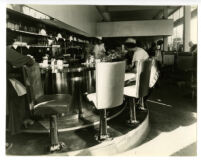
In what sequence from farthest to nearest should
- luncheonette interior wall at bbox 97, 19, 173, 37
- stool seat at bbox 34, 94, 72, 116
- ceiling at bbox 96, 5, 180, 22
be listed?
1. luncheonette interior wall at bbox 97, 19, 173, 37
2. ceiling at bbox 96, 5, 180, 22
3. stool seat at bbox 34, 94, 72, 116

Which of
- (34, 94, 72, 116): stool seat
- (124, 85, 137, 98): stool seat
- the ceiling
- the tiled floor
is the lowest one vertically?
the tiled floor

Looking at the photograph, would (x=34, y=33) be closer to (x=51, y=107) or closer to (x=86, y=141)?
(x=51, y=107)

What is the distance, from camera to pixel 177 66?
219 inches

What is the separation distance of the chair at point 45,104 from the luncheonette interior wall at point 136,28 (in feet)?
24.4

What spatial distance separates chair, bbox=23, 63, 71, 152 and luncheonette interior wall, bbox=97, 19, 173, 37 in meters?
7.43

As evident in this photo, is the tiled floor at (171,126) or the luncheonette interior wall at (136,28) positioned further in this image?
the luncheonette interior wall at (136,28)

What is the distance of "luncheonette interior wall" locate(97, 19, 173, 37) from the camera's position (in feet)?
31.4

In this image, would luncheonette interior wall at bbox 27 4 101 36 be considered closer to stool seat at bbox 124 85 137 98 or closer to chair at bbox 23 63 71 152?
chair at bbox 23 63 71 152

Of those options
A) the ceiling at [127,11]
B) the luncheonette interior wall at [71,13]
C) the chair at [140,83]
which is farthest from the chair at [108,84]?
the ceiling at [127,11]

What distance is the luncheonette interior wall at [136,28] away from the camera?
956 centimetres

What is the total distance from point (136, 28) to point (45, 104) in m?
7.96

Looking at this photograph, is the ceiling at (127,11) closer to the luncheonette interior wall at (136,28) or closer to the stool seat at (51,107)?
the luncheonette interior wall at (136,28)

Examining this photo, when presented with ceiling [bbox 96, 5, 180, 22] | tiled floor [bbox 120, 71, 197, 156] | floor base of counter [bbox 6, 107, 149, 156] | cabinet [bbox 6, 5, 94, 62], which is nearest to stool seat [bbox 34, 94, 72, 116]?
floor base of counter [bbox 6, 107, 149, 156]

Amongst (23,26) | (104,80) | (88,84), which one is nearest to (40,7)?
(23,26)
